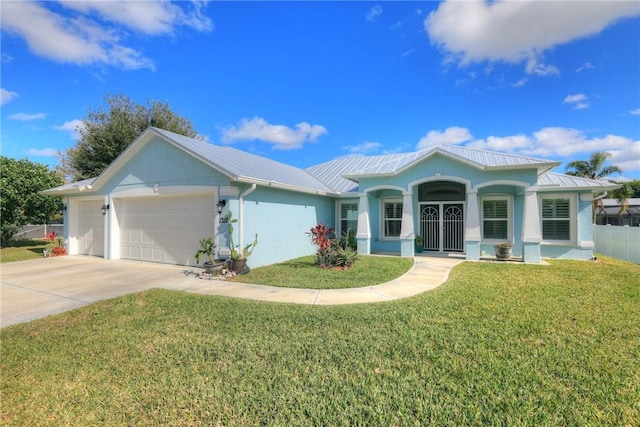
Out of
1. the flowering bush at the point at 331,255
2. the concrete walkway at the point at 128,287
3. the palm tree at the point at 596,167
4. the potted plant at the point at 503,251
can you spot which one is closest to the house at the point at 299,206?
the potted plant at the point at 503,251

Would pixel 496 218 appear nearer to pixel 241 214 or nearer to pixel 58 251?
pixel 241 214

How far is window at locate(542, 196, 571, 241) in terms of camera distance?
41.1 ft

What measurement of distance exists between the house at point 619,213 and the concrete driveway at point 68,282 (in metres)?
47.5

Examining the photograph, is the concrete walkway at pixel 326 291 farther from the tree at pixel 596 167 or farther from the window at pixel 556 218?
the tree at pixel 596 167

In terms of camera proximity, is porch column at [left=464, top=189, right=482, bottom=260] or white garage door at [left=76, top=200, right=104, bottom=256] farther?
white garage door at [left=76, top=200, right=104, bottom=256]

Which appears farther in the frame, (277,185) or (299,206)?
(299,206)

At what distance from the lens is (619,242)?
14117 mm

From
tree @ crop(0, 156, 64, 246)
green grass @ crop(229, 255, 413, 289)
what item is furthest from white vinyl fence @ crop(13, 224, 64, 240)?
green grass @ crop(229, 255, 413, 289)

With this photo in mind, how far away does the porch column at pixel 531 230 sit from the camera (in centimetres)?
1100

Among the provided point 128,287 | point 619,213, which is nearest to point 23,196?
point 128,287

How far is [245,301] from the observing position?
21.0 feet

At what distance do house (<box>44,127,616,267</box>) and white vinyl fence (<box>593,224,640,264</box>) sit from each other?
2916mm

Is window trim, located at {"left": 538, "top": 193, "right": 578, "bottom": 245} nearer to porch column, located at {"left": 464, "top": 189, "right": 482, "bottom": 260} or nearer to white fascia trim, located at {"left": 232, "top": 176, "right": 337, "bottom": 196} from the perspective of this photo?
porch column, located at {"left": 464, "top": 189, "right": 482, "bottom": 260}

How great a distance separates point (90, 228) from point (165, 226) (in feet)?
Answer: 19.9
